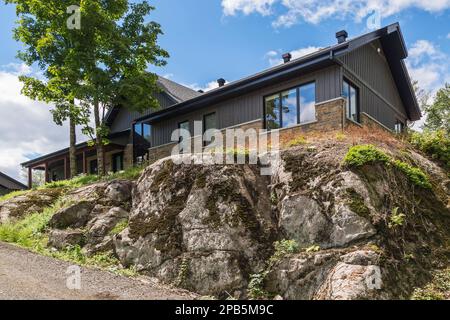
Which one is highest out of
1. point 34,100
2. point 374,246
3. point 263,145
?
point 34,100

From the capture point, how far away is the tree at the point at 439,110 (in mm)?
30328

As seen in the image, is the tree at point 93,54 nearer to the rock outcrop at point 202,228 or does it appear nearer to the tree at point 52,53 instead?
the tree at point 52,53

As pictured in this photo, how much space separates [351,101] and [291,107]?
2444 millimetres

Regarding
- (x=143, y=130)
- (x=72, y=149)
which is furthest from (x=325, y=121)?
(x=72, y=149)

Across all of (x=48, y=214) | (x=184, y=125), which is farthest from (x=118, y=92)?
(x=48, y=214)

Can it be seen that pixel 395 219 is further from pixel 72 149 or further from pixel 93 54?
pixel 72 149

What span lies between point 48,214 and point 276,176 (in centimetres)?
817

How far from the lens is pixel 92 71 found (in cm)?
1909

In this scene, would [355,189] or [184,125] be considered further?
[184,125]

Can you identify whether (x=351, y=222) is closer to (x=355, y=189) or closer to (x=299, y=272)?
(x=355, y=189)

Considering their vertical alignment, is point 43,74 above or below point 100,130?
above

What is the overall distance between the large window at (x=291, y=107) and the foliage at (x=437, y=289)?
24.6 ft

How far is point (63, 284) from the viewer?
27.3 ft

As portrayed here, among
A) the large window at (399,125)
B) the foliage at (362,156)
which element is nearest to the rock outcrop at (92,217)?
the foliage at (362,156)
